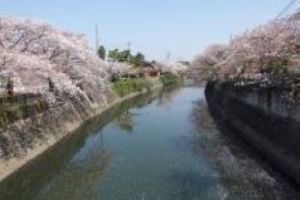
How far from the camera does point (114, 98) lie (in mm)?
44438

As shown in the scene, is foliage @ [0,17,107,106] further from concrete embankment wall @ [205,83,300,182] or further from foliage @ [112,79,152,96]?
foliage @ [112,79,152,96]

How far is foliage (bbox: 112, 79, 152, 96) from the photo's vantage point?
48625 millimetres

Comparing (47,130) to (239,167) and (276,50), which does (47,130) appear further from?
(276,50)

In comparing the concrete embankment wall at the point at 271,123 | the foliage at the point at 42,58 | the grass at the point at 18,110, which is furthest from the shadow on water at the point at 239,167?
the grass at the point at 18,110

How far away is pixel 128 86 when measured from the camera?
54.3 meters

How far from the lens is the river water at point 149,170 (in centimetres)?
1400

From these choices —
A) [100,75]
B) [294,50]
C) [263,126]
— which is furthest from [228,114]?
[294,50]

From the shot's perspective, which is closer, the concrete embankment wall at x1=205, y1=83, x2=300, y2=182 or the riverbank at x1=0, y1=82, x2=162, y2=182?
the concrete embankment wall at x1=205, y1=83, x2=300, y2=182

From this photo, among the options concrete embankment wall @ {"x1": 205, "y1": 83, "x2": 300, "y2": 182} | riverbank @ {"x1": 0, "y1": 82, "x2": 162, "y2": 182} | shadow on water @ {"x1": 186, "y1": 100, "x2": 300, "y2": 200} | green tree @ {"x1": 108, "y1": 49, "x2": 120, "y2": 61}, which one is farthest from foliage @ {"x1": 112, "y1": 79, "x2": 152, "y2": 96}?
shadow on water @ {"x1": 186, "y1": 100, "x2": 300, "y2": 200}

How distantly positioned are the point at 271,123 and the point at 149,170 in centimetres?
539

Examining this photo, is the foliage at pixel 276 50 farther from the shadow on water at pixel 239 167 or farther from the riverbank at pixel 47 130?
the riverbank at pixel 47 130

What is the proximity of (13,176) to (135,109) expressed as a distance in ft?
89.2

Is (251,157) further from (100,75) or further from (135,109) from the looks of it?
(135,109)

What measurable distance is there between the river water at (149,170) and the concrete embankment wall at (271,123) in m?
0.51
